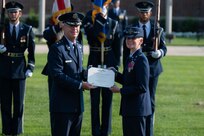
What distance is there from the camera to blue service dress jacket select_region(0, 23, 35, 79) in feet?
34.8

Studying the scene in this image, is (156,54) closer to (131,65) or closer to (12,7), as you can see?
(131,65)

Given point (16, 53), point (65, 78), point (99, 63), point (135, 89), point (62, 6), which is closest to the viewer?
point (65, 78)

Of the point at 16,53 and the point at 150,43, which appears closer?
the point at 150,43

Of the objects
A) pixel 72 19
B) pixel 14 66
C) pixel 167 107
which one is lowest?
pixel 167 107

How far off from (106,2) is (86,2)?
3817cm

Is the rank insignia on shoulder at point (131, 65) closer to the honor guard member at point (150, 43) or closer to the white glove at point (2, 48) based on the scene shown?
the honor guard member at point (150, 43)

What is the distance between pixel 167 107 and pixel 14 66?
4.36m

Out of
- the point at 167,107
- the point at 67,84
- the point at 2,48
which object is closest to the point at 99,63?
the point at 2,48

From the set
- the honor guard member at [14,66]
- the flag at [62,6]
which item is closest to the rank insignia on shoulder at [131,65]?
the flag at [62,6]

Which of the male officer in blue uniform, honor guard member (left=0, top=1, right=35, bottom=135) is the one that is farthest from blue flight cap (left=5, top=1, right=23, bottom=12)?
the male officer in blue uniform

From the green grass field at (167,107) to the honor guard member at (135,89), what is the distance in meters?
2.85

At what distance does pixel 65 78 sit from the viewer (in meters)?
7.82

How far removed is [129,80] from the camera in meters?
8.23

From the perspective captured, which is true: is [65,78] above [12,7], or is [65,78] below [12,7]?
below
